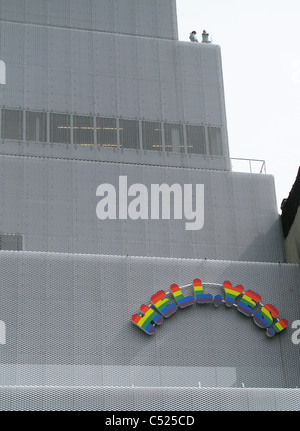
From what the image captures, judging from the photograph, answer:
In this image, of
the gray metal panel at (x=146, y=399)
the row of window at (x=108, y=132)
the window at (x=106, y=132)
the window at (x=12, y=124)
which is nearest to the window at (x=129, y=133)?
the row of window at (x=108, y=132)

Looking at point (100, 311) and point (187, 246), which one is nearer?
point (100, 311)

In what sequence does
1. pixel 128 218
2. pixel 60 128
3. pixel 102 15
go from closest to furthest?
pixel 128 218 < pixel 60 128 < pixel 102 15

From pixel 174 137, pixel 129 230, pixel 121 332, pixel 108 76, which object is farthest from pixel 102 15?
pixel 121 332

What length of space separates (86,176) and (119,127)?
455cm

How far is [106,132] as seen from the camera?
1975 inches

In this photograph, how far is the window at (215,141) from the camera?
169 ft

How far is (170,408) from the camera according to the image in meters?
33.6

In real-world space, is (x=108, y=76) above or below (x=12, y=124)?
above

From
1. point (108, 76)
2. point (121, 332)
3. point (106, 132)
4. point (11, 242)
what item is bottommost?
point (121, 332)

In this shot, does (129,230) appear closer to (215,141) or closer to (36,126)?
(36,126)

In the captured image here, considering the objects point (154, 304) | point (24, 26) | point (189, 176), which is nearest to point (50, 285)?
point (154, 304)

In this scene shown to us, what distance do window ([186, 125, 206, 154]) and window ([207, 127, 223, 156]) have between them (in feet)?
1.50

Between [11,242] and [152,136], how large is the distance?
11635mm

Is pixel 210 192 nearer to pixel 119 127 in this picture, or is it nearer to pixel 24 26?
pixel 119 127
